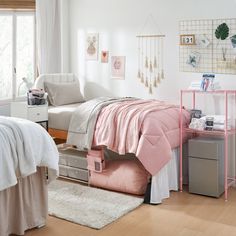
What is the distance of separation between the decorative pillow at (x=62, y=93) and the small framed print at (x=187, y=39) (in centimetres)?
148

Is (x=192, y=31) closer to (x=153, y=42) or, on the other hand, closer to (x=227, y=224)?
(x=153, y=42)

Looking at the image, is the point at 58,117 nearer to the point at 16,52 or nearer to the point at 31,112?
the point at 31,112

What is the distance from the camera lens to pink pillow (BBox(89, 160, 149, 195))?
411 cm

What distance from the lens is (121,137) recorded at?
162 inches

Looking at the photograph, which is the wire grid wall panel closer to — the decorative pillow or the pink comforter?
the pink comforter

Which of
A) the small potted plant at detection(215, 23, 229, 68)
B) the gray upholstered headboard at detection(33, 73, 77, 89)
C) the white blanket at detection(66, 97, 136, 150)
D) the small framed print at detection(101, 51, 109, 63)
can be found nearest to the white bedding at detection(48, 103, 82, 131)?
the white blanket at detection(66, 97, 136, 150)

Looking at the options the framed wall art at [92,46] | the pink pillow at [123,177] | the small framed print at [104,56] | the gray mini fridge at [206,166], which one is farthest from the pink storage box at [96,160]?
the framed wall art at [92,46]

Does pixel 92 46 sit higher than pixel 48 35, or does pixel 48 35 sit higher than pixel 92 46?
pixel 48 35

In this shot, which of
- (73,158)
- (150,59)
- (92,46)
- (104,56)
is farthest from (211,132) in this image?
(92,46)

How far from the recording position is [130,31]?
5168mm

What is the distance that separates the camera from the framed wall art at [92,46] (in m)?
5.52

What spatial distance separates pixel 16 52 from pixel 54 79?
67cm

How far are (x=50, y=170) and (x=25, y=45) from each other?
8.99 ft

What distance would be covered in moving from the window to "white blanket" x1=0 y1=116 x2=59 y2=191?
2.34 metres
